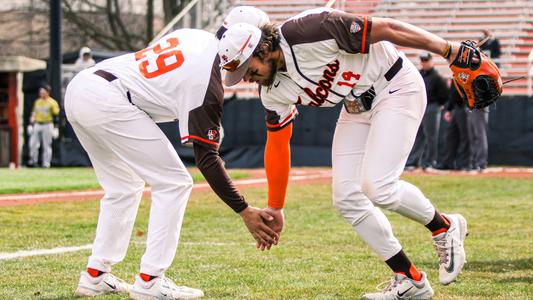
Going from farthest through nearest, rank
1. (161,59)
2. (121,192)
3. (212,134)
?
(121,192)
(161,59)
(212,134)

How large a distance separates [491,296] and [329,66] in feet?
5.38

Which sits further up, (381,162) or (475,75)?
(475,75)

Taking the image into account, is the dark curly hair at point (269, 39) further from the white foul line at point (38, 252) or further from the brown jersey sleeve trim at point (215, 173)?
the white foul line at point (38, 252)

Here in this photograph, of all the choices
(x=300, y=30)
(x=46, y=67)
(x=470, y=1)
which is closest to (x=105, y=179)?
(x=300, y=30)

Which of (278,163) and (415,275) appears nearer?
(415,275)

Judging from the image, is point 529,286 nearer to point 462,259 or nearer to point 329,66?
point 462,259

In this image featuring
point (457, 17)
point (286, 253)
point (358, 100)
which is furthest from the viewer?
point (457, 17)

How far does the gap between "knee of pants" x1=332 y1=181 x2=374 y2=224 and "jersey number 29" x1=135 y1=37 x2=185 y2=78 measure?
1.15m

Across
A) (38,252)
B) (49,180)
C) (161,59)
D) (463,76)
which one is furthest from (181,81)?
(49,180)

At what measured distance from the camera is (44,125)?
21953 mm

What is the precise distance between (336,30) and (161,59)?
102cm

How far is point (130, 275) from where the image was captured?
695 centimetres

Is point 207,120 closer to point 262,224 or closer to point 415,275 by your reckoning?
point 262,224

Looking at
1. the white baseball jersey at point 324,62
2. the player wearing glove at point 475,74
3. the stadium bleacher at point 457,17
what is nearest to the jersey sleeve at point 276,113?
the white baseball jersey at point 324,62
